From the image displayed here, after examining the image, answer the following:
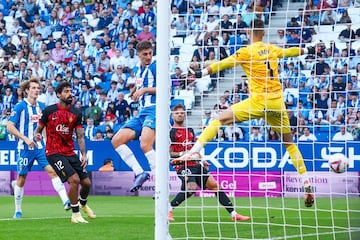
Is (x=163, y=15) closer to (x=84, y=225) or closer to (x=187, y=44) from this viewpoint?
(x=187, y=44)

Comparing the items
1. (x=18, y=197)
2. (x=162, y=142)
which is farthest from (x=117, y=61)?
(x=162, y=142)

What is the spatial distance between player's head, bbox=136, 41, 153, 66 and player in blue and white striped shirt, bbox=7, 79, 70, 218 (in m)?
1.81

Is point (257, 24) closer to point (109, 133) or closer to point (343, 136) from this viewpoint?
point (343, 136)

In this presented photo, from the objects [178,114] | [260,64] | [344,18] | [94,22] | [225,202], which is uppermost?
[344,18]

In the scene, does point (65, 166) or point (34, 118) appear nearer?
point (65, 166)

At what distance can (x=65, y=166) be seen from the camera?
41.4ft

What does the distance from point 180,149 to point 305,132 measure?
501cm

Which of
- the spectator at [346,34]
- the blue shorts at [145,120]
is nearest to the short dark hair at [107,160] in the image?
the blue shorts at [145,120]

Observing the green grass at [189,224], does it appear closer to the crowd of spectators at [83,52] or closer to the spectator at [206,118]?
the spectator at [206,118]

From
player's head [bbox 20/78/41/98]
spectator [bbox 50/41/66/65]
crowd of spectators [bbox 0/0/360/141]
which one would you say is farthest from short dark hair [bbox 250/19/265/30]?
spectator [bbox 50/41/66/65]

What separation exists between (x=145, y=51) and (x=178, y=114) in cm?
151

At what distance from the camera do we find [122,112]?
23.0 metres

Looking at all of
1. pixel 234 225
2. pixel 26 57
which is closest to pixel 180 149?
pixel 234 225

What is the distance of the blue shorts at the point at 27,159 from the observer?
1433 centimetres
